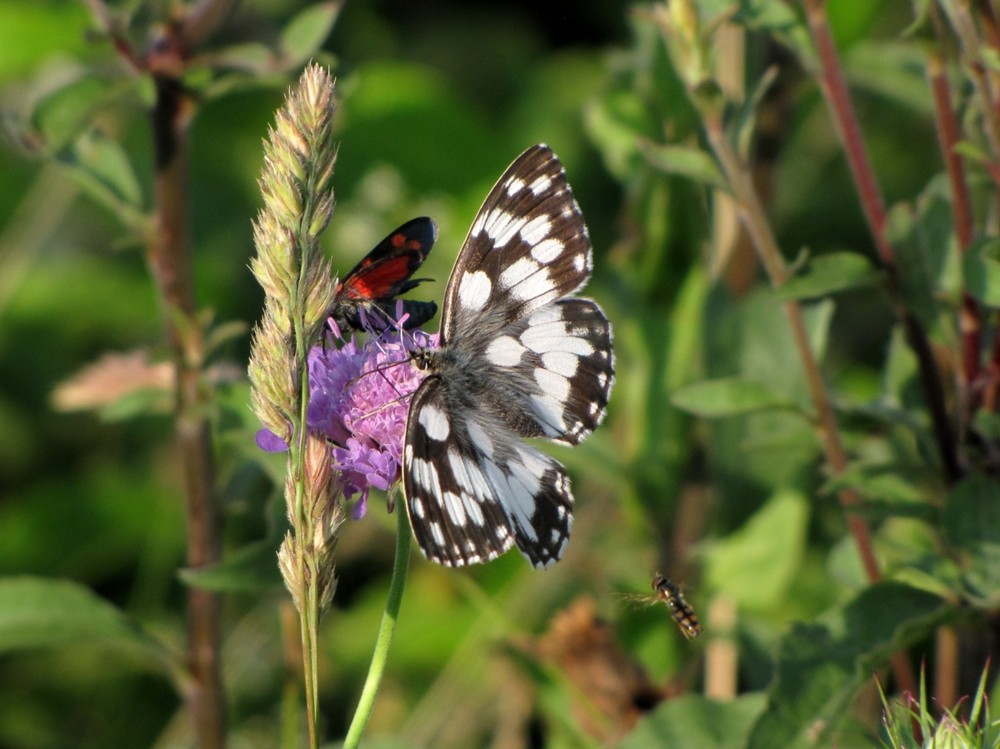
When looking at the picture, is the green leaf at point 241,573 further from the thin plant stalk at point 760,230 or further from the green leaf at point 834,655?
the thin plant stalk at point 760,230

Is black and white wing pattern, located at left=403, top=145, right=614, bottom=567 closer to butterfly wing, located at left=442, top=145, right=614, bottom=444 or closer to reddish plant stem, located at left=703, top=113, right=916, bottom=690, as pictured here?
butterfly wing, located at left=442, top=145, right=614, bottom=444

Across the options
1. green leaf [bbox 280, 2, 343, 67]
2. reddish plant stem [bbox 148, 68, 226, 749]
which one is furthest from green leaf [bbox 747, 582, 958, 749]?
green leaf [bbox 280, 2, 343, 67]

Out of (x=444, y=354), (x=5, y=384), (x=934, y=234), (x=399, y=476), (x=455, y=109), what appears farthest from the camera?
(x=455, y=109)

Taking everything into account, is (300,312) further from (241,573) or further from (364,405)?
(241,573)

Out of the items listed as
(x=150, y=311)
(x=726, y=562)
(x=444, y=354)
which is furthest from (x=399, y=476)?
(x=150, y=311)

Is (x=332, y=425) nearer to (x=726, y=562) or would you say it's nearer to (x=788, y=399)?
(x=788, y=399)
